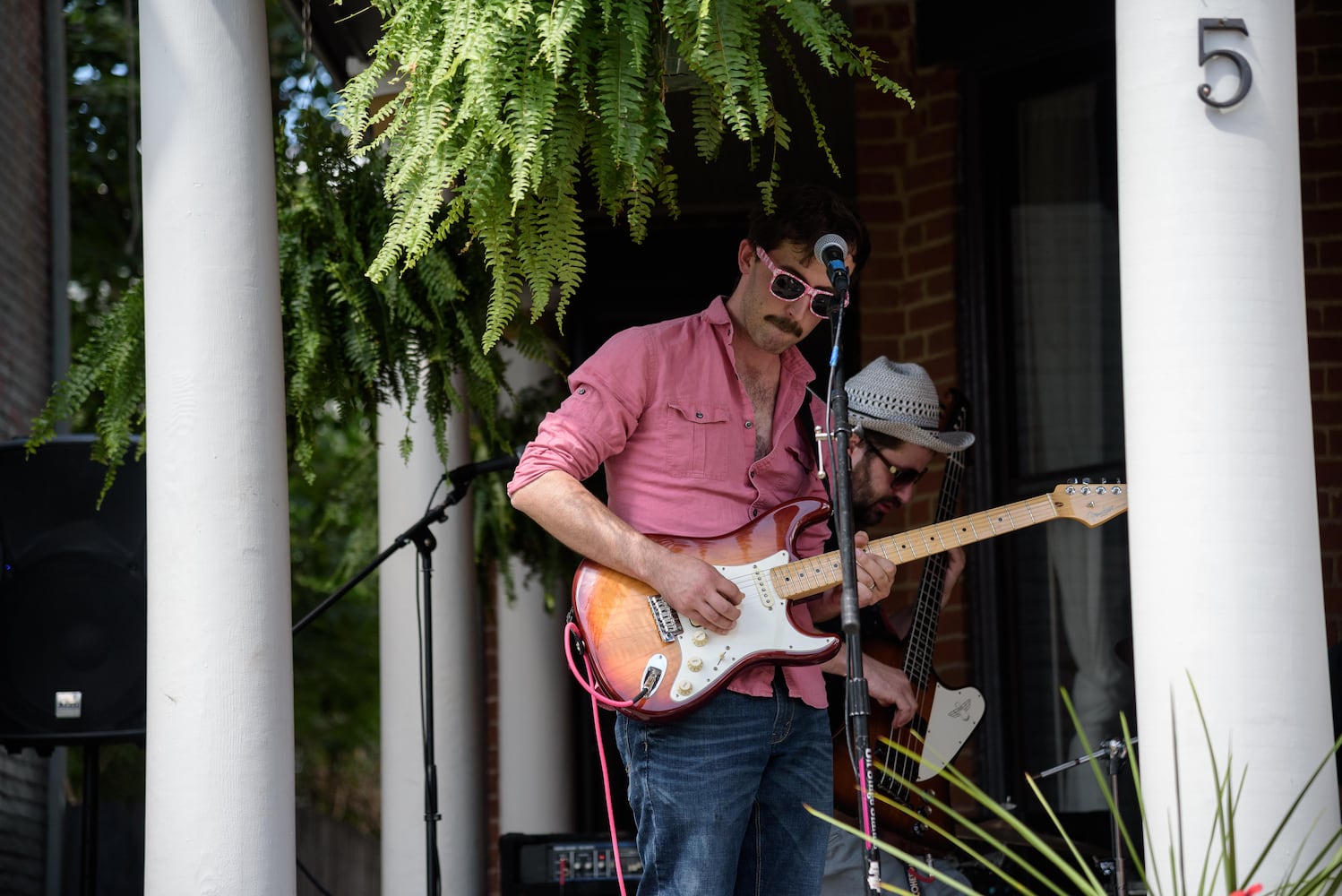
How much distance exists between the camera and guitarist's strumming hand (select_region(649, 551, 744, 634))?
2.76 m

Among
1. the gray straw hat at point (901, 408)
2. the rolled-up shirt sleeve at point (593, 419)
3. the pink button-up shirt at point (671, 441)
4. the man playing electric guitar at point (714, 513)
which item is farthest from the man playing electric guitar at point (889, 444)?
the rolled-up shirt sleeve at point (593, 419)

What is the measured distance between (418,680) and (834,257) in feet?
8.21

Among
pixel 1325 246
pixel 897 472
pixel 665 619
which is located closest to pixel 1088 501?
pixel 897 472

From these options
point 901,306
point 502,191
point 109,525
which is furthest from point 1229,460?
point 901,306

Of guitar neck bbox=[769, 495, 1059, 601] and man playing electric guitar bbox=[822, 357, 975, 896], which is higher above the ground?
man playing electric guitar bbox=[822, 357, 975, 896]

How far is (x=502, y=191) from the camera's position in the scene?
8.43 feet

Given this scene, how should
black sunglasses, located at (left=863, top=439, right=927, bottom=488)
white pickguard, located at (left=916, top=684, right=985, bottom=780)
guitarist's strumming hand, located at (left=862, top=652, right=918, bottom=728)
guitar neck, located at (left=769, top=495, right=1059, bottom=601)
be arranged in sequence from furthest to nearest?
black sunglasses, located at (left=863, top=439, right=927, bottom=488) → white pickguard, located at (left=916, top=684, right=985, bottom=780) → guitarist's strumming hand, located at (left=862, top=652, right=918, bottom=728) → guitar neck, located at (left=769, top=495, right=1059, bottom=601)

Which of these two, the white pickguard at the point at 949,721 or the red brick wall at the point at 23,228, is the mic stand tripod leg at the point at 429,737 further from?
the red brick wall at the point at 23,228

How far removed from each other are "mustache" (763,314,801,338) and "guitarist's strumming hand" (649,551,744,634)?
509 mm

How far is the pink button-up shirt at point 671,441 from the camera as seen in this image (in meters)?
2.85

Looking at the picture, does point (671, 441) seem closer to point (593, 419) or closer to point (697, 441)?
point (697, 441)

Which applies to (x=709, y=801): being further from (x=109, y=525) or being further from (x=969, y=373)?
(x=969, y=373)

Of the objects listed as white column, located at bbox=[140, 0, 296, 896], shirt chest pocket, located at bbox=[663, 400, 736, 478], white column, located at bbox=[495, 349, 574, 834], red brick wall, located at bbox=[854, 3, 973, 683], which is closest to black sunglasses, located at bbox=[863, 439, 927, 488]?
shirt chest pocket, located at bbox=[663, 400, 736, 478]

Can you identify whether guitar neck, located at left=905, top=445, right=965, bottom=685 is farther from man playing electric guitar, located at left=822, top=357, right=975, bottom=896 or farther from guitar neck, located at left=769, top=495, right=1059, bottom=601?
guitar neck, located at left=769, top=495, right=1059, bottom=601
